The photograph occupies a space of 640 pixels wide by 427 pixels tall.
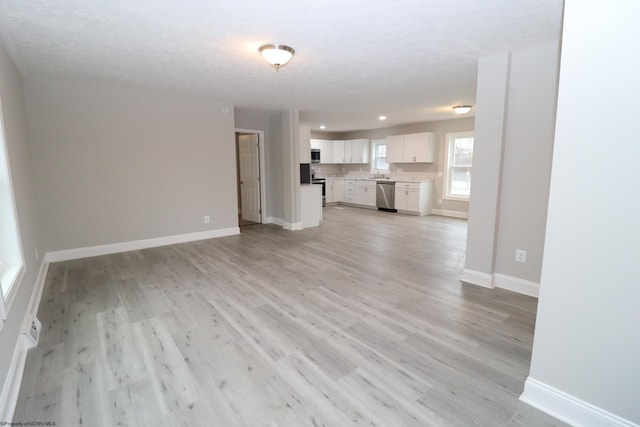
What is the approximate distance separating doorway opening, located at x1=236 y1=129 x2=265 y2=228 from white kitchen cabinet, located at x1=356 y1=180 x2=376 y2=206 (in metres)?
3.58

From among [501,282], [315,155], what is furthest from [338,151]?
[501,282]

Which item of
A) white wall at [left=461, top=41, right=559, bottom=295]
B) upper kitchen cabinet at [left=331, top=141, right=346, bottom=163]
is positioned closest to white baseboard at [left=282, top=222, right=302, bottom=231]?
white wall at [left=461, top=41, right=559, bottom=295]

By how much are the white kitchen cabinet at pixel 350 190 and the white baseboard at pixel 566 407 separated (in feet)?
26.4

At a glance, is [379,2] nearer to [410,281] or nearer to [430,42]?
[430,42]

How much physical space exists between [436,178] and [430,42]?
227 inches

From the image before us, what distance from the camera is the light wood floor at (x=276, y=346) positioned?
167cm

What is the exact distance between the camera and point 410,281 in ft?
11.5

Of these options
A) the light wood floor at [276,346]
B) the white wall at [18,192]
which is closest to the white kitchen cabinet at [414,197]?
the light wood floor at [276,346]

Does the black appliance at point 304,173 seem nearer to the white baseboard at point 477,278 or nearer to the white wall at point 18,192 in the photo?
the white baseboard at point 477,278

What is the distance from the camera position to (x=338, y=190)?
33.1 ft

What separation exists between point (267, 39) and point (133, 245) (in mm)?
3790

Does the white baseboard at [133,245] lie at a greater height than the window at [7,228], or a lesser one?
lesser

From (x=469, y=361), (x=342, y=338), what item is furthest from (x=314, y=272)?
(x=469, y=361)

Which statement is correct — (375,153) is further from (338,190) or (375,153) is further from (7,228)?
(7,228)
